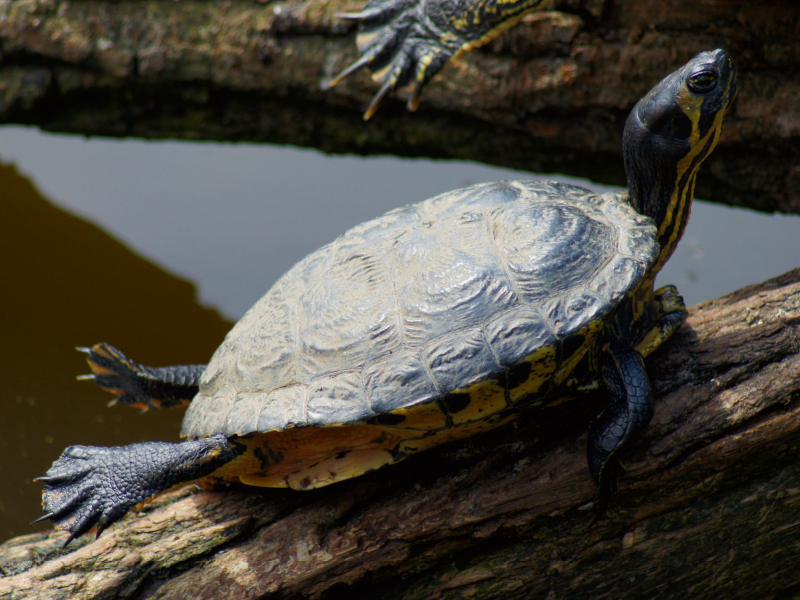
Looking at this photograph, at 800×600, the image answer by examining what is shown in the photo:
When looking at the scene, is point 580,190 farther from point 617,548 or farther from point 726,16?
point 726,16

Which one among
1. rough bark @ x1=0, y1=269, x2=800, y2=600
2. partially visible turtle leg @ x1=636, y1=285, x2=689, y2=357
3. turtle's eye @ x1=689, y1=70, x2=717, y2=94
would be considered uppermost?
turtle's eye @ x1=689, y1=70, x2=717, y2=94

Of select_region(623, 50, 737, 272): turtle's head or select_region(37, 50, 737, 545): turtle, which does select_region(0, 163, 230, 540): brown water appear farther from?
select_region(623, 50, 737, 272): turtle's head

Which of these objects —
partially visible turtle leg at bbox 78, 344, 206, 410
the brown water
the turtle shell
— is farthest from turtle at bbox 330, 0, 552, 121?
the brown water

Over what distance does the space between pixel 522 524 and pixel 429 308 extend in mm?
735

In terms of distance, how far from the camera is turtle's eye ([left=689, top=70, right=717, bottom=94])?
1.85 m

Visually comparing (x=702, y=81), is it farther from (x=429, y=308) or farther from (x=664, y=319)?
(x=429, y=308)

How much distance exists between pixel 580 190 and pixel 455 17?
1308 mm

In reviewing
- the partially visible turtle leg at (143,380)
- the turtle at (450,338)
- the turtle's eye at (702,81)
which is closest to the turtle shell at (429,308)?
the turtle at (450,338)

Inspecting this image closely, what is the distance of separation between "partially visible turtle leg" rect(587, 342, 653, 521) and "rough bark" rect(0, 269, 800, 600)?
8 centimetres

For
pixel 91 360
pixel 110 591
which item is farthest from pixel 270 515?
pixel 91 360

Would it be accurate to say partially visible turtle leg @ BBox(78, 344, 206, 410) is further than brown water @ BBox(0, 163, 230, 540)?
No

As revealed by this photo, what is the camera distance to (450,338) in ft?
5.78

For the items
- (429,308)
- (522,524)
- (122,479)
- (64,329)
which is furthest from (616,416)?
(64,329)

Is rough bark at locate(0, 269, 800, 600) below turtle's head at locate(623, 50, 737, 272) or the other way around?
below
